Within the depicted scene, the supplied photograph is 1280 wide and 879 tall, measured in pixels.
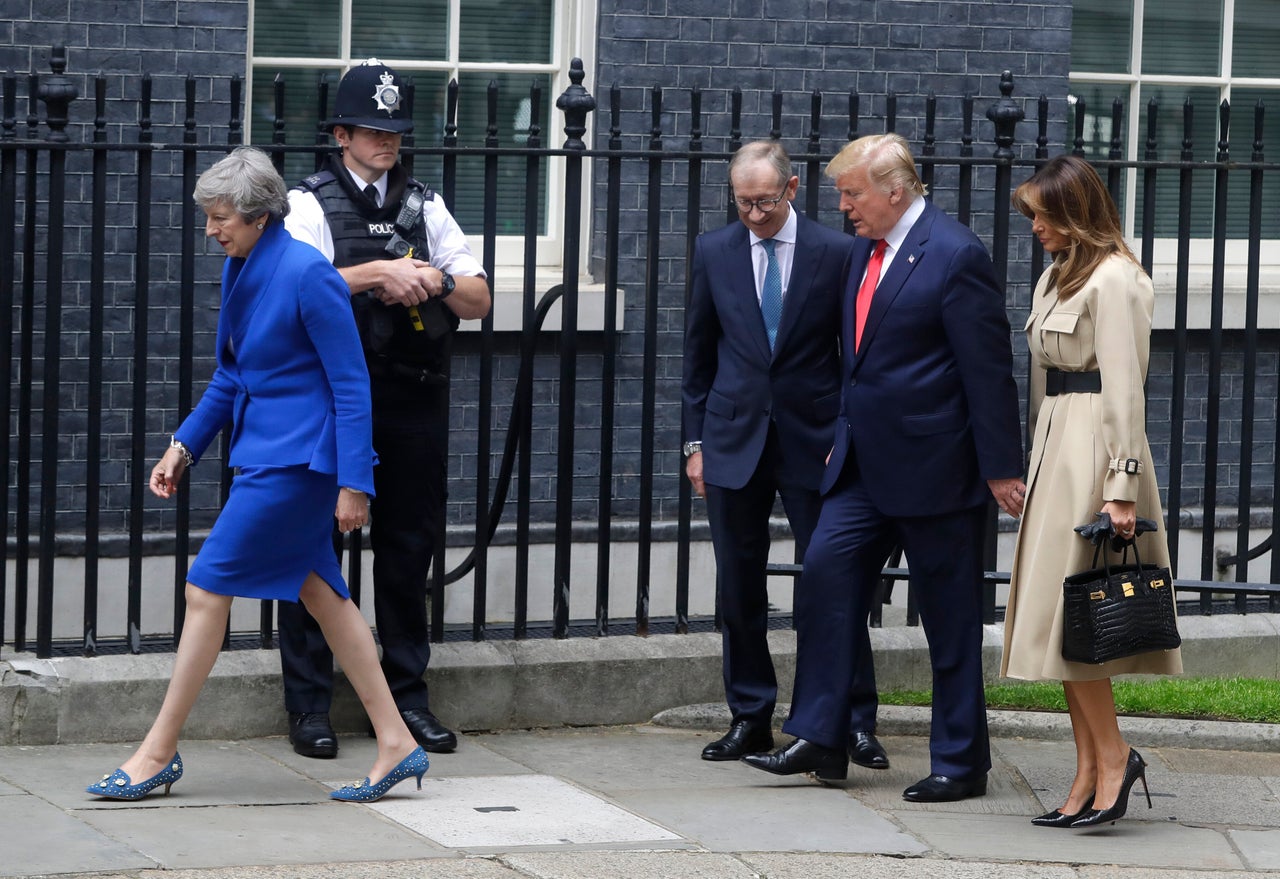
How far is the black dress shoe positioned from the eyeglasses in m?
1.52

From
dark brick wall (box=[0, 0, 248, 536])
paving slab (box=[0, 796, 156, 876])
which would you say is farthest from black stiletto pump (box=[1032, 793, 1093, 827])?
dark brick wall (box=[0, 0, 248, 536])

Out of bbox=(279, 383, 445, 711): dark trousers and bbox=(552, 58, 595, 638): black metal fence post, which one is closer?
bbox=(279, 383, 445, 711): dark trousers

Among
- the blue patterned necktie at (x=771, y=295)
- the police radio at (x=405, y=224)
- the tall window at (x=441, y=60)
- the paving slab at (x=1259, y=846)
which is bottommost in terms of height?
the paving slab at (x=1259, y=846)

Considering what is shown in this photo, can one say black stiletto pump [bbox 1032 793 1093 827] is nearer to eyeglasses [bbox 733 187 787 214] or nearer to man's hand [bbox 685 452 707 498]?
man's hand [bbox 685 452 707 498]

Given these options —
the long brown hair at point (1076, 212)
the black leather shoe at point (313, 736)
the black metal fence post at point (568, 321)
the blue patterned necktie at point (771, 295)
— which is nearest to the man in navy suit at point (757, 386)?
the blue patterned necktie at point (771, 295)

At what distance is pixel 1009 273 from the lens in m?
8.84

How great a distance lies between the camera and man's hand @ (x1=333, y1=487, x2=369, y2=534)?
5238 mm

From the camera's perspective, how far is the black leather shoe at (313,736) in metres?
5.96

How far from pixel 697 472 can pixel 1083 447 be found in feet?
4.22

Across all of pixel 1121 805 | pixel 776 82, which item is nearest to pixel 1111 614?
pixel 1121 805

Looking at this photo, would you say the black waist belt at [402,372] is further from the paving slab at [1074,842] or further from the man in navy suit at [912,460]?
the paving slab at [1074,842]

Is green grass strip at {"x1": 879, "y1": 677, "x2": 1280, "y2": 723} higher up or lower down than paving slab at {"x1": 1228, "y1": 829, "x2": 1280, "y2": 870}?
higher up

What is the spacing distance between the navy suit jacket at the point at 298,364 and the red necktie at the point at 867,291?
1.41 meters

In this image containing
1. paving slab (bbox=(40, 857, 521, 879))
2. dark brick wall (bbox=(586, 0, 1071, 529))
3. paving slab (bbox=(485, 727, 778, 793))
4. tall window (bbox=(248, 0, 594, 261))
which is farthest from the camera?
dark brick wall (bbox=(586, 0, 1071, 529))
